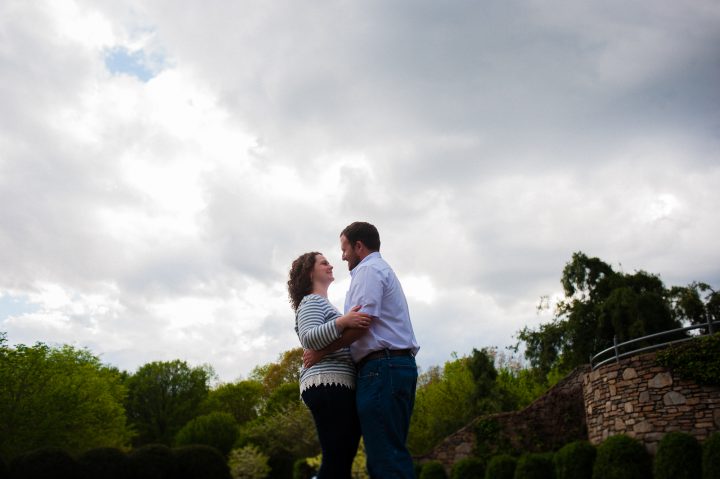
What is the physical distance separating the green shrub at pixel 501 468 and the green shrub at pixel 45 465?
11310 mm

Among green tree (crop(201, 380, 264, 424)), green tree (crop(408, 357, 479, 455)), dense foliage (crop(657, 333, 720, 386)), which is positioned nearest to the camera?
dense foliage (crop(657, 333, 720, 386))

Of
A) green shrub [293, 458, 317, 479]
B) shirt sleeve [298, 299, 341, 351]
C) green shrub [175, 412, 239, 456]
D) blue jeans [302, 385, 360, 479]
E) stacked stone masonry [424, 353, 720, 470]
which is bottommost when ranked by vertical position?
blue jeans [302, 385, 360, 479]

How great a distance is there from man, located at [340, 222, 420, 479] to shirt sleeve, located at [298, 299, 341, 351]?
0.18 m

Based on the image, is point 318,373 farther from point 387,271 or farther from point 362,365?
point 387,271

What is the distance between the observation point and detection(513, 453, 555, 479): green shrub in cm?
1691

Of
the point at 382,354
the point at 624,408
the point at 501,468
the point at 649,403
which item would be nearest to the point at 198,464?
the point at 501,468

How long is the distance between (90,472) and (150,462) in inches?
77.8

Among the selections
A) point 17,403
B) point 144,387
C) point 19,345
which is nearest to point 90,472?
point 17,403

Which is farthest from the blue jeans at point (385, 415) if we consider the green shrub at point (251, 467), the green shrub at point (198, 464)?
the green shrub at point (251, 467)

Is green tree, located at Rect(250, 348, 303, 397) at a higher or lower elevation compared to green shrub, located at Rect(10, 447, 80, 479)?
higher

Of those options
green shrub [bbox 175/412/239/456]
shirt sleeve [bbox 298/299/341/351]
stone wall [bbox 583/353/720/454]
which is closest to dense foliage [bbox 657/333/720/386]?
stone wall [bbox 583/353/720/454]

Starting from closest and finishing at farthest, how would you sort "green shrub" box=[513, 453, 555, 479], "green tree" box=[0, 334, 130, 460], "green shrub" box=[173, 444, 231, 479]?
"green shrub" box=[513, 453, 555, 479]
"green shrub" box=[173, 444, 231, 479]
"green tree" box=[0, 334, 130, 460]

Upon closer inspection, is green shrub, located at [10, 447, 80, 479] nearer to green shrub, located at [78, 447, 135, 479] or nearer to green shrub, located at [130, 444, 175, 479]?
green shrub, located at [78, 447, 135, 479]

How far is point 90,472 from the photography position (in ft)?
59.1
